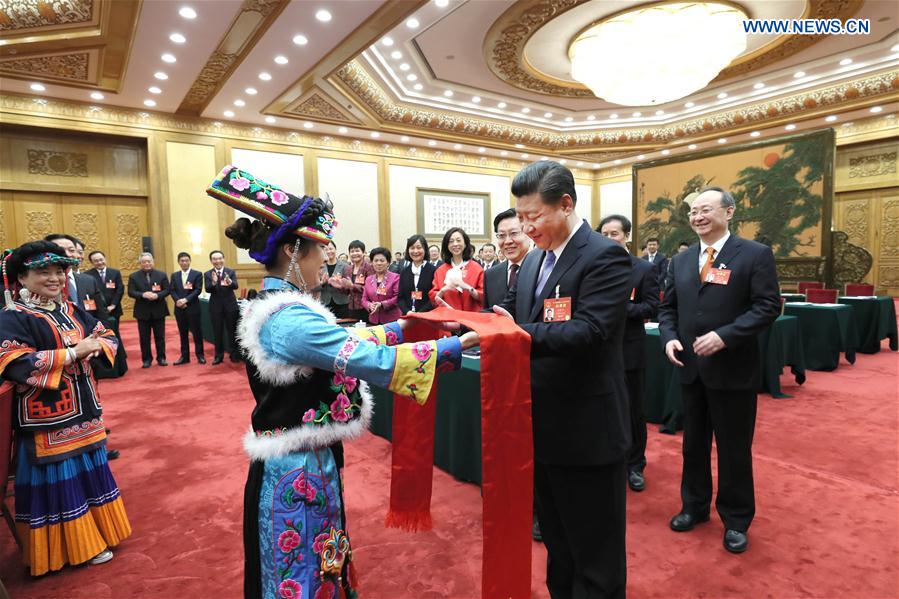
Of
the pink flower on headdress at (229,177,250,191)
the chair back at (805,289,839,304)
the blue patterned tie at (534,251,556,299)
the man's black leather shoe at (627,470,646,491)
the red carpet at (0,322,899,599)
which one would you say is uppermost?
the pink flower on headdress at (229,177,250,191)

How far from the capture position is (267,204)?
125cm

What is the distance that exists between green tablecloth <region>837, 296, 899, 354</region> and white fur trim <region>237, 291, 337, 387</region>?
25.1 ft

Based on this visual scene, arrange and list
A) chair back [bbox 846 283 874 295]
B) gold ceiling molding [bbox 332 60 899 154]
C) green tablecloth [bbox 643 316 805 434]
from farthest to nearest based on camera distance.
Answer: gold ceiling molding [bbox 332 60 899 154], chair back [bbox 846 283 874 295], green tablecloth [bbox 643 316 805 434]

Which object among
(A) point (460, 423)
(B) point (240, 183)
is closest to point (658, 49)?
(A) point (460, 423)

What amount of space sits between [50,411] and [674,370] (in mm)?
3913

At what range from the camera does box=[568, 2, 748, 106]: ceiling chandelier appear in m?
7.94

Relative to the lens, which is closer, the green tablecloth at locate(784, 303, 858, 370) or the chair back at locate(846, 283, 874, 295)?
the green tablecloth at locate(784, 303, 858, 370)

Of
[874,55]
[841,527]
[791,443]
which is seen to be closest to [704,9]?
[874,55]

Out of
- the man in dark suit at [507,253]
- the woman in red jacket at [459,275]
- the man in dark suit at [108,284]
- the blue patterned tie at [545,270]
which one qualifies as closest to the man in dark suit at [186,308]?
the man in dark suit at [108,284]

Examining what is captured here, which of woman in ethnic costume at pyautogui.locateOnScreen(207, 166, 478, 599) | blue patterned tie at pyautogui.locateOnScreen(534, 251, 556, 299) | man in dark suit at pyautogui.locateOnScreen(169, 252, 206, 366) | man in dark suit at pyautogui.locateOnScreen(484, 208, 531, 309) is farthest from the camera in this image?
man in dark suit at pyautogui.locateOnScreen(169, 252, 206, 366)

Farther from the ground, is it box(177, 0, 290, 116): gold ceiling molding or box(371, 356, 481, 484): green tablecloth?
box(177, 0, 290, 116): gold ceiling molding

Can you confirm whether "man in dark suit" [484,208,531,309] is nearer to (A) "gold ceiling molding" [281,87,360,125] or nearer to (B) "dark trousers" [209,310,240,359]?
(B) "dark trousers" [209,310,240,359]

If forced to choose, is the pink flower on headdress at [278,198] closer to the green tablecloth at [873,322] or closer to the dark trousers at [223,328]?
the dark trousers at [223,328]

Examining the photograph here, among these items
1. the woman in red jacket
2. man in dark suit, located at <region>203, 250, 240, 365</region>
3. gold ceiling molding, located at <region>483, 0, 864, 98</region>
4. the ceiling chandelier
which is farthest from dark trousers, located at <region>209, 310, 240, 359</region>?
the ceiling chandelier
